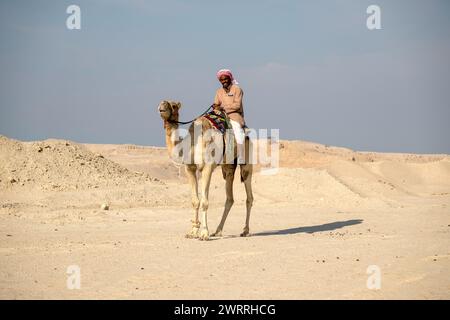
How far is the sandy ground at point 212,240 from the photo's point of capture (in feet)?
25.7

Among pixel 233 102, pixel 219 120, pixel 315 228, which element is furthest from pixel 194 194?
pixel 315 228

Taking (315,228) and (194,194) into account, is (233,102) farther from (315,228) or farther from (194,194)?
(315,228)

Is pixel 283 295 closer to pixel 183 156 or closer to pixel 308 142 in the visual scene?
pixel 183 156

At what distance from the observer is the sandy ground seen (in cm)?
782

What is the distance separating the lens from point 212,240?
12352 mm

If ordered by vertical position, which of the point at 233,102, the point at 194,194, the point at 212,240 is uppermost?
the point at 233,102

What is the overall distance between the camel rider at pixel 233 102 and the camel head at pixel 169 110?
4.21 ft

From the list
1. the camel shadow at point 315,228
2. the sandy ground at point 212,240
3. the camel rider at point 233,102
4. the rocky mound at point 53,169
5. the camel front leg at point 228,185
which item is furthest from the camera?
the rocky mound at point 53,169

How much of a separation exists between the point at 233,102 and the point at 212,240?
9.44 ft

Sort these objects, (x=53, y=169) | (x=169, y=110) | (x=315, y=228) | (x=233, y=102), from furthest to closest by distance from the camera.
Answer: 1. (x=53, y=169)
2. (x=315, y=228)
3. (x=233, y=102)
4. (x=169, y=110)

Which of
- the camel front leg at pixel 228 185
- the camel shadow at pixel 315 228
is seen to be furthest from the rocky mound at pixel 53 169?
the camel front leg at pixel 228 185

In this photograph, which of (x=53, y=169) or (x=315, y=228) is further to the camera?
(x=53, y=169)

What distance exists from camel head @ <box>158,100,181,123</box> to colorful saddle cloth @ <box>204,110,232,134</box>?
0.72 metres

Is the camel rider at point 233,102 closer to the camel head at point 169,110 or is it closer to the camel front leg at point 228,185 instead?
the camel front leg at point 228,185
